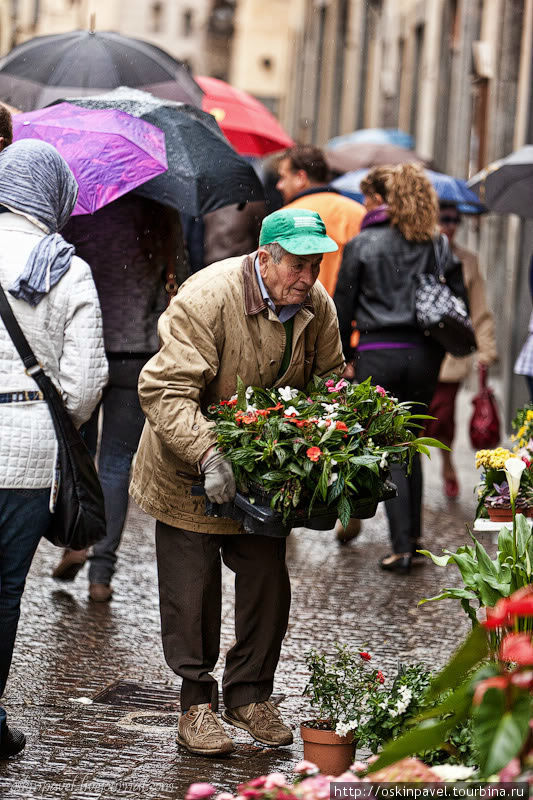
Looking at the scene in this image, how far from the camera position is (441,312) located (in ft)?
24.7

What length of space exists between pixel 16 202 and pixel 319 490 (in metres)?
1.34

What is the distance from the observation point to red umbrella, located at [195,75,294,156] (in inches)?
416

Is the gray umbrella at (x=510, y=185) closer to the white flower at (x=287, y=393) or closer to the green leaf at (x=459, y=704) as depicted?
the white flower at (x=287, y=393)

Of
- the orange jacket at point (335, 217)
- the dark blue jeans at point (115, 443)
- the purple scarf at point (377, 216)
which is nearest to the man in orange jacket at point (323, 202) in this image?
the orange jacket at point (335, 217)

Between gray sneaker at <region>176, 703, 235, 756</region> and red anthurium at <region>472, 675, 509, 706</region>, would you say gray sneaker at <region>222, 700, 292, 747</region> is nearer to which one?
gray sneaker at <region>176, 703, 235, 756</region>

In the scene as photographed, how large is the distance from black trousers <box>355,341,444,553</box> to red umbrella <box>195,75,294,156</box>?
332cm

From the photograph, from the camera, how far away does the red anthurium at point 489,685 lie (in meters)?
2.75

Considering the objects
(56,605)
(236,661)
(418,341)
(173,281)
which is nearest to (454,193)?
(418,341)

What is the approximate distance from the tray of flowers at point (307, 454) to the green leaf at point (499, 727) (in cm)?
160

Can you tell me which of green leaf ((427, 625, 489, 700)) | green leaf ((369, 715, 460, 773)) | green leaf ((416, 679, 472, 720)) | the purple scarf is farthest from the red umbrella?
green leaf ((369, 715, 460, 773))

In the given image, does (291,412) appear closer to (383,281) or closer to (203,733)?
(203,733)

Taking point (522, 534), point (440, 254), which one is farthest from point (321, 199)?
point (522, 534)

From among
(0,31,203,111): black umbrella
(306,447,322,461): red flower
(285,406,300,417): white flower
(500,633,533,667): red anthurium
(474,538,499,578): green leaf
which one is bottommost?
(474,538,499,578): green leaf

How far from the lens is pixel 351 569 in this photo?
784 cm
